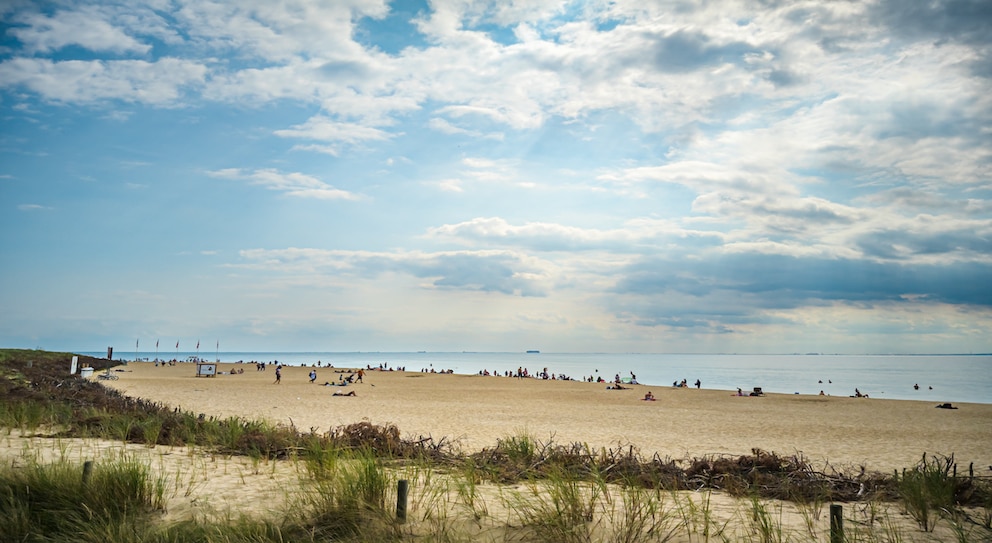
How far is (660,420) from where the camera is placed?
25.3 m

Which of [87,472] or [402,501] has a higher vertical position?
[402,501]

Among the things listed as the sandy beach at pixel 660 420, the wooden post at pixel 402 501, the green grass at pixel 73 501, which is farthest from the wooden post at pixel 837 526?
the green grass at pixel 73 501

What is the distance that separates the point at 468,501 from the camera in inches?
286

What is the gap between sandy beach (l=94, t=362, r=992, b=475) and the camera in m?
17.7

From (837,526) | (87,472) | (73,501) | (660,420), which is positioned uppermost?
(837,526)

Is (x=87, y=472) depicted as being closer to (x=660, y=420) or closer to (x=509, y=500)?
(x=509, y=500)

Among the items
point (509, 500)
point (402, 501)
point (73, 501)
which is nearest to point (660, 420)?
point (509, 500)

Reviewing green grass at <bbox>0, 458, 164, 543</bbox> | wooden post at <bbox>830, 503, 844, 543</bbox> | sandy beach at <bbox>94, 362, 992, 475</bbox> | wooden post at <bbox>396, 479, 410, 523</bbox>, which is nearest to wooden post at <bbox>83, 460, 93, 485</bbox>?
green grass at <bbox>0, 458, 164, 543</bbox>

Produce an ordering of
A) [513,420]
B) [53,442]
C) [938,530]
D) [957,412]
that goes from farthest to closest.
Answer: [957,412], [513,420], [53,442], [938,530]

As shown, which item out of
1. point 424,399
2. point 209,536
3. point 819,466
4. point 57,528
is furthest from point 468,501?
point 424,399

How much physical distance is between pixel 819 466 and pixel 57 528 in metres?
15.3

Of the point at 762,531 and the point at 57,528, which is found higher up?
the point at 762,531

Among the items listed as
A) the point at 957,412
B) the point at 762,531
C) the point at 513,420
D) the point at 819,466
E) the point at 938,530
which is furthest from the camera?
the point at 957,412

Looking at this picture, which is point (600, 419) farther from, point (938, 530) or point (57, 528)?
point (57, 528)
